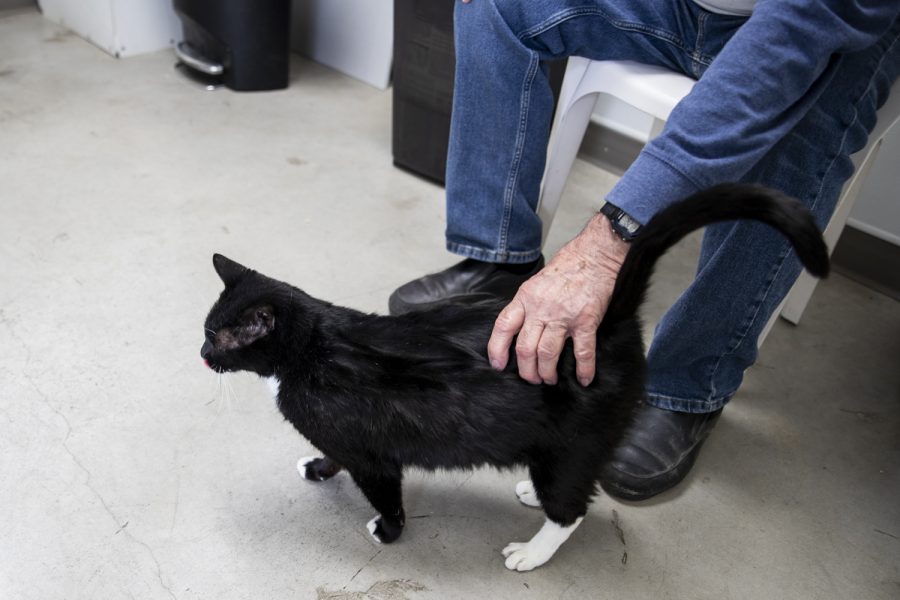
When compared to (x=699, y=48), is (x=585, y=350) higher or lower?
lower

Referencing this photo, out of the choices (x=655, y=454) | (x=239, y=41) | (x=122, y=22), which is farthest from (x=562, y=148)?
(x=122, y=22)

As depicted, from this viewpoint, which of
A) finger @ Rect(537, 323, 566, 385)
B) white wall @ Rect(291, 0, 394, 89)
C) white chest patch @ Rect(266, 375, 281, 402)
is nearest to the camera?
finger @ Rect(537, 323, 566, 385)

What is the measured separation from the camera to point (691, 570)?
3.49 feet

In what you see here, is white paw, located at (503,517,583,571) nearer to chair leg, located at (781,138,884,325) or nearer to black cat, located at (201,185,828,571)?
black cat, located at (201,185,828,571)

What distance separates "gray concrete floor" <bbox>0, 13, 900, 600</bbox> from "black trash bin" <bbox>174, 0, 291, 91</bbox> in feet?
1.12

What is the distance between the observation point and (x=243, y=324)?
0.90 metres

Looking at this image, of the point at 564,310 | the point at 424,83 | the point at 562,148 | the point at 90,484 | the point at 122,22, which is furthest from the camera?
the point at 122,22

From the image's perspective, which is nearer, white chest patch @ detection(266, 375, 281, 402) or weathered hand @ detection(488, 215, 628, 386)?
weathered hand @ detection(488, 215, 628, 386)

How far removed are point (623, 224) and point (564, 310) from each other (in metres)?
0.13

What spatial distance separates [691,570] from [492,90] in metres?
0.83

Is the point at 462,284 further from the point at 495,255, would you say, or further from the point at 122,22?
the point at 122,22

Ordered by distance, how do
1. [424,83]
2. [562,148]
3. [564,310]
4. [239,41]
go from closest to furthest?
[564,310] → [562,148] → [424,83] → [239,41]

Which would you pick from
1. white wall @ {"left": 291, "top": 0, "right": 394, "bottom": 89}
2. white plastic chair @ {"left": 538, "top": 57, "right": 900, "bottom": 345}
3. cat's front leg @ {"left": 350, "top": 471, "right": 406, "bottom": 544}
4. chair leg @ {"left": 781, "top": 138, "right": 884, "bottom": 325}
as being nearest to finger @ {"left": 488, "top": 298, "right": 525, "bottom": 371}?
cat's front leg @ {"left": 350, "top": 471, "right": 406, "bottom": 544}

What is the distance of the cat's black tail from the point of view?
2.23 ft
